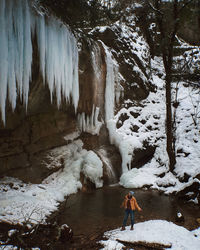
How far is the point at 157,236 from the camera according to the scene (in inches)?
176

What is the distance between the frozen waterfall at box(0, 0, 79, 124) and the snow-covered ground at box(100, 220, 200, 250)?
4.31 m

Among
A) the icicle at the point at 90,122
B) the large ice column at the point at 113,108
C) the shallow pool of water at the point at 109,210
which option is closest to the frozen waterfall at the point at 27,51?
the icicle at the point at 90,122

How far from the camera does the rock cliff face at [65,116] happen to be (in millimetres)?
7689

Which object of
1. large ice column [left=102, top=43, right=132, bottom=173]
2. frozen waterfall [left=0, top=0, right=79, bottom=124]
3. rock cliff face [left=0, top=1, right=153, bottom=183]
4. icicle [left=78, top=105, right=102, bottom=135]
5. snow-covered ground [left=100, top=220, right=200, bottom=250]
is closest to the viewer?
snow-covered ground [left=100, top=220, right=200, bottom=250]

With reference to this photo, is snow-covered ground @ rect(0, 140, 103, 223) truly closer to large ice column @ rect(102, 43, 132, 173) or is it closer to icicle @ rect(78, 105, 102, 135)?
icicle @ rect(78, 105, 102, 135)

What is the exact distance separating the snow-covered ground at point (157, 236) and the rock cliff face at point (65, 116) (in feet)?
14.8

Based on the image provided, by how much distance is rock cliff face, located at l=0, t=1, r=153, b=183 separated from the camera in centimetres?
769

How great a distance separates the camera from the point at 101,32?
499 inches

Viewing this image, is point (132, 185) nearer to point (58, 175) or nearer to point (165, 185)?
point (165, 185)

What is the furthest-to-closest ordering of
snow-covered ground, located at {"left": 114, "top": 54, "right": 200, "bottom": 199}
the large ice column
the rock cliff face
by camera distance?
1. the large ice column
2. snow-covered ground, located at {"left": 114, "top": 54, "right": 200, "bottom": 199}
3. the rock cliff face

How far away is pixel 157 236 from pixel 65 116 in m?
6.35

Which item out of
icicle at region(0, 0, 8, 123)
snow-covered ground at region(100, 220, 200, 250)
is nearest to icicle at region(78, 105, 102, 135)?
icicle at region(0, 0, 8, 123)

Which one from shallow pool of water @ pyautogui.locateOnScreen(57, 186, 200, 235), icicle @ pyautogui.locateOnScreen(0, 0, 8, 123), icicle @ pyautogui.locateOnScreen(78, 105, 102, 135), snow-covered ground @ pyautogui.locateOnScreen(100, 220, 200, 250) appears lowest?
shallow pool of water @ pyautogui.locateOnScreen(57, 186, 200, 235)

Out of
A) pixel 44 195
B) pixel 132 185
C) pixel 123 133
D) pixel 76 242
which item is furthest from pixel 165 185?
pixel 76 242
